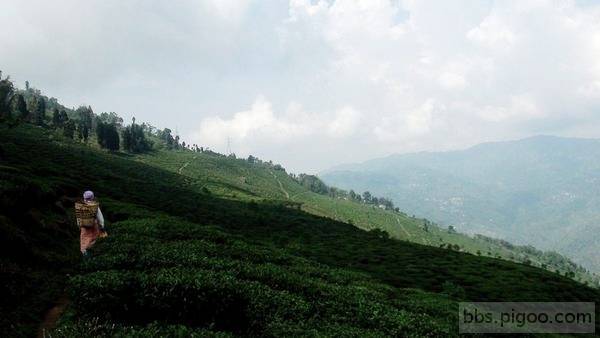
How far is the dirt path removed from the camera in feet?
58.5

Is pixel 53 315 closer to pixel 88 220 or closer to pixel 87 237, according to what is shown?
pixel 87 237

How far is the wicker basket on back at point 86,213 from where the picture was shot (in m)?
23.2

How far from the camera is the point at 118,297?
1727cm

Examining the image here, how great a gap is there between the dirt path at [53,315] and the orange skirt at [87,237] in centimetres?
315

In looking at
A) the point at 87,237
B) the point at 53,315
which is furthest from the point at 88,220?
the point at 53,315

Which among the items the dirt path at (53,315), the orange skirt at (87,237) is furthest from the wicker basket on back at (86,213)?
the dirt path at (53,315)

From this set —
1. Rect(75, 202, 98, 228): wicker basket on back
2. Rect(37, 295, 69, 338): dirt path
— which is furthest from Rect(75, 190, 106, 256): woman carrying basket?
Rect(37, 295, 69, 338): dirt path

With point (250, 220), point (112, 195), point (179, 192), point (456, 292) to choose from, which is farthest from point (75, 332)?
point (179, 192)

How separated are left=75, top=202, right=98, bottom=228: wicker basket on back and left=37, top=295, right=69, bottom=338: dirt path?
3.90 meters

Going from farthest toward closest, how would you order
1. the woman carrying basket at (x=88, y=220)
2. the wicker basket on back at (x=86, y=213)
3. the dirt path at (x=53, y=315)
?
the woman carrying basket at (x=88, y=220)
the wicker basket on back at (x=86, y=213)
the dirt path at (x=53, y=315)

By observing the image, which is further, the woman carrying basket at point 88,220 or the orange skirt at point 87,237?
the orange skirt at point 87,237

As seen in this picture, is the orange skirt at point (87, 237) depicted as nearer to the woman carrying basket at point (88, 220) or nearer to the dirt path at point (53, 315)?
the woman carrying basket at point (88, 220)

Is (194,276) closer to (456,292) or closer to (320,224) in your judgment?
(456,292)

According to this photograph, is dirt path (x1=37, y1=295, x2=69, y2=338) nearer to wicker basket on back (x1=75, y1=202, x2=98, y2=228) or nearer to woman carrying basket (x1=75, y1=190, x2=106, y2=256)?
woman carrying basket (x1=75, y1=190, x2=106, y2=256)
